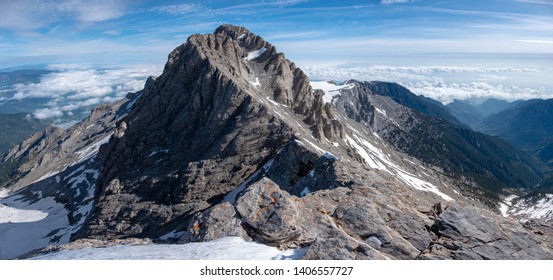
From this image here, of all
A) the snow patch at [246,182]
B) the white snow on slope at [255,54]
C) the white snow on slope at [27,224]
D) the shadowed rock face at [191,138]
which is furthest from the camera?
the white snow on slope at [255,54]

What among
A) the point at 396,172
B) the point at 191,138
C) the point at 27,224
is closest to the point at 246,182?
the point at 191,138

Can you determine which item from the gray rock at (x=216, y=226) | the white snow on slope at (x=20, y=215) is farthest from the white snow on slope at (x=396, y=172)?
the white snow on slope at (x=20, y=215)

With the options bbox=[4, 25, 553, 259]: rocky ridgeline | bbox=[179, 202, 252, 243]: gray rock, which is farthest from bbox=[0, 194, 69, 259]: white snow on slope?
bbox=[179, 202, 252, 243]: gray rock

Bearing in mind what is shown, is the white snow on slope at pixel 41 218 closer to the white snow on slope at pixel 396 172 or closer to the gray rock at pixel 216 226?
the gray rock at pixel 216 226

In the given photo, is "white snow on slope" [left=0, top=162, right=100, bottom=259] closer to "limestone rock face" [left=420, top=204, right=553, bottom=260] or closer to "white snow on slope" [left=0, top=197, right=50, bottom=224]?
"white snow on slope" [left=0, top=197, right=50, bottom=224]

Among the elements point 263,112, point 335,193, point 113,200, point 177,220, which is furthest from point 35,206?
point 335,193

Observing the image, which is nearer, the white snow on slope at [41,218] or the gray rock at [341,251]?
the gray rock at [341,251]

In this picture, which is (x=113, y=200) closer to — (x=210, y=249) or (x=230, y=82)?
(x=230, y=82)
